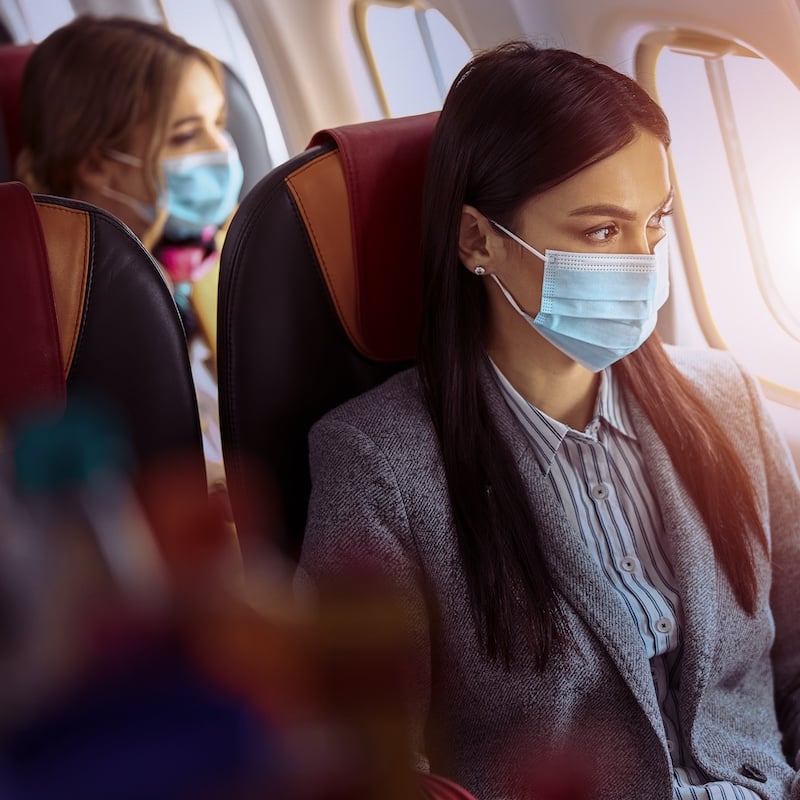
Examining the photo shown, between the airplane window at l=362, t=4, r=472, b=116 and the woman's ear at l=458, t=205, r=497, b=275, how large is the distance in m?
0.88

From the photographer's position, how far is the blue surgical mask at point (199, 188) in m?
2.52

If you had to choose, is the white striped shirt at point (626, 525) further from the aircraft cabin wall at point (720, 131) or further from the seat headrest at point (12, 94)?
the seat headrest at point (12, 94)

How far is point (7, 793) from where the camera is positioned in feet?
0.64

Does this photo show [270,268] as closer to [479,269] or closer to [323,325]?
[323,325]

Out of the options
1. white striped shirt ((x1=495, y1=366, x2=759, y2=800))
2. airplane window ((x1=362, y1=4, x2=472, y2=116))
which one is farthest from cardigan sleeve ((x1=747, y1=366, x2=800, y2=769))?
airplane window ((x1=362, y1=4, x2=472, y2=116))

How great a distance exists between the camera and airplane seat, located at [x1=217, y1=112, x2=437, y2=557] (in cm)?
126

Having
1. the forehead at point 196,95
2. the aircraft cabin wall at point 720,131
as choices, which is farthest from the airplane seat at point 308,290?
the forehead at point 196,95

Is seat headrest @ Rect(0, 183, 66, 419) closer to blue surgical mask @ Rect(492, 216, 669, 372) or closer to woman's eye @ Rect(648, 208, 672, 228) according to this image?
blue surgical mask @ Rect(492, 216, 669, 372)

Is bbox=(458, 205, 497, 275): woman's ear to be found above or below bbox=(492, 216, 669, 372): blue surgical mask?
above

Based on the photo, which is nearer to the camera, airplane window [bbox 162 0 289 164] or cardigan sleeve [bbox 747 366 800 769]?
cardigan sleeve [bbox 747 366 800 769]

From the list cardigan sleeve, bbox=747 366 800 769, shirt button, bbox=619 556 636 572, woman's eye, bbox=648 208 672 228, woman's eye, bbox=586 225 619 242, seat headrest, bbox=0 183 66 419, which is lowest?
cardigan sleeve, bbox=747 366 800 769

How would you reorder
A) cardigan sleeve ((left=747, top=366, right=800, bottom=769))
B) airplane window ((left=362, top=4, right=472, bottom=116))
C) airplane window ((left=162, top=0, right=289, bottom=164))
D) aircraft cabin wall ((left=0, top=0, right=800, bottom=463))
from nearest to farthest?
cardigan sleeve ((left=747, top=366, right=800, bottom=769)) → aircraft cabin wall ((left=0, top=0, right=800, bottom=463)) → airplane window ((left=362, top=4, right=472, bottom=116)) → airplane window ((left=162, top=0, right=289, bottom=164))

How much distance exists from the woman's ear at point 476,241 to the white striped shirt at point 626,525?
0.48ft

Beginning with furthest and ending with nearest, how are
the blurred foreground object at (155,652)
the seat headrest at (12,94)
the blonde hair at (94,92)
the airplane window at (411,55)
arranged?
1. the seat headrest at (12,94)
2. the blonde hair at (94,92)
3. the airplane window at (411,55)
4. the blurred foreground object at (155,652)
